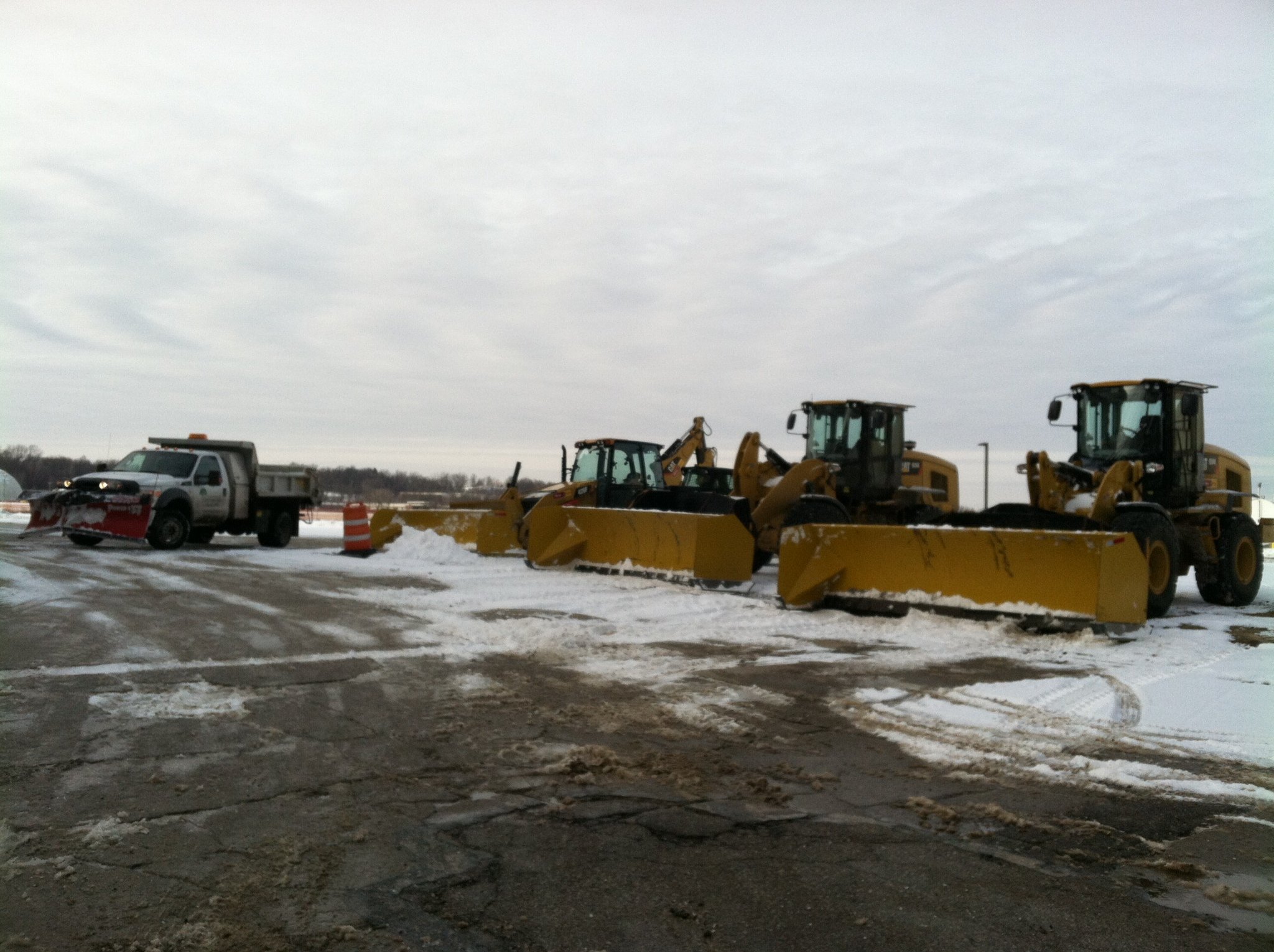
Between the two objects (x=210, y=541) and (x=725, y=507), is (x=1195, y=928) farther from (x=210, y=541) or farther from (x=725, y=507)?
(x=210, y=541)

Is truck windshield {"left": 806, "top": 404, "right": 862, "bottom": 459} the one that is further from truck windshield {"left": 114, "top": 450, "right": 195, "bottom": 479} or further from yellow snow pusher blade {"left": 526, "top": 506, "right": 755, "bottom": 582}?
truck windshield {"left": 114, "top": 450, "right": 195, "bottom": 479}

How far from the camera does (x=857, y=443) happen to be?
54.2ft

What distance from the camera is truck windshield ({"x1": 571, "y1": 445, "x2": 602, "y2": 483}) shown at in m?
19.2

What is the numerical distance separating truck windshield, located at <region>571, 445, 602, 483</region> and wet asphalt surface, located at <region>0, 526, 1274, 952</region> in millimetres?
12841

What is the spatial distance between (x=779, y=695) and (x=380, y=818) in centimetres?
339

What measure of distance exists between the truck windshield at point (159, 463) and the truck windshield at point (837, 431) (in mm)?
12326

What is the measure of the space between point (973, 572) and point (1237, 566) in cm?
640

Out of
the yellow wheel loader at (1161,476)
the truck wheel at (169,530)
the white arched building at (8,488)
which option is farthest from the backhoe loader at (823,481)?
the white arched building at (8,488)

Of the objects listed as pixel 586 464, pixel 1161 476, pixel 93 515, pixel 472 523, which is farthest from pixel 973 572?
pixel 93 515

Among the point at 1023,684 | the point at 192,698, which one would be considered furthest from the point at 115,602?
the point at 1023,684

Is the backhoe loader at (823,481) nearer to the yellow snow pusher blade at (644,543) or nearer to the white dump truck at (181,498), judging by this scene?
the yellow snow pusher blade at (644,543)

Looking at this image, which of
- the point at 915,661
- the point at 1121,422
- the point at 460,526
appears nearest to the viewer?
the point at 915,661

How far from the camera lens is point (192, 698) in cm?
591

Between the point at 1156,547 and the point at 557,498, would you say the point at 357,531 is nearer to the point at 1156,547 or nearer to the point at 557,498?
the point at 557,498
